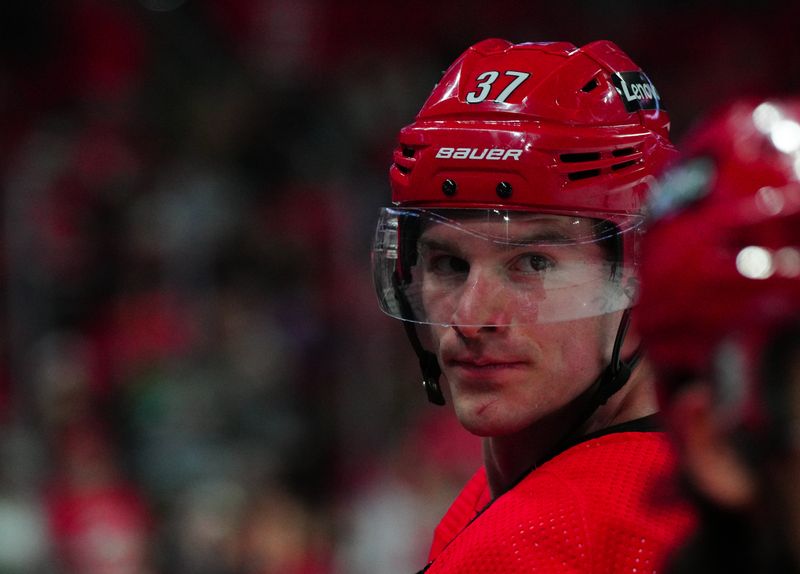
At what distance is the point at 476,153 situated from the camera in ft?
6.40

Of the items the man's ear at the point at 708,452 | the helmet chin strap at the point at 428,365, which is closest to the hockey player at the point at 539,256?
the helmet chin strap at the point at 428,365

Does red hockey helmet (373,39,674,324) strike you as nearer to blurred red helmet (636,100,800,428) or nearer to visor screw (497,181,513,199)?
visor screw (497,181,513,199)

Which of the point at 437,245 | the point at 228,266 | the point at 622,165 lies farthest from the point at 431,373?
the point at 228,266

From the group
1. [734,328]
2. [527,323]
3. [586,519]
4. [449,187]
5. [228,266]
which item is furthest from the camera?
[228,266]

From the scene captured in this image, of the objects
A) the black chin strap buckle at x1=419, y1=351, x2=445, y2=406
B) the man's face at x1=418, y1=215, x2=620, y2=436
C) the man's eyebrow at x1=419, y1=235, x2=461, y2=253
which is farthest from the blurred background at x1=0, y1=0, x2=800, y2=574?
the man's face at x1=418, y1=215, x2=620, y2=436

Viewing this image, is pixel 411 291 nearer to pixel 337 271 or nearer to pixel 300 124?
pixel 337 271

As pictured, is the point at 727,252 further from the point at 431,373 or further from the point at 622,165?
the point at 431,373

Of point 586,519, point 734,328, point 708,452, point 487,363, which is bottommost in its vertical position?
point 586,519

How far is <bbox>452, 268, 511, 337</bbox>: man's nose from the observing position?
74.0 inches

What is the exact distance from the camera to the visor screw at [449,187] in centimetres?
197

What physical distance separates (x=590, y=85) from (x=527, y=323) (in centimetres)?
40

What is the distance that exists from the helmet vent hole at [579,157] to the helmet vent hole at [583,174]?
20 mm

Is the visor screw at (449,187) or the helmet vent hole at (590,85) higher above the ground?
the helmet vent hole at (590,85)

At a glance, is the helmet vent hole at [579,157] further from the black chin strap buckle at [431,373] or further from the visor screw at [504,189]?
the black chin strap buckle at [431,373]
